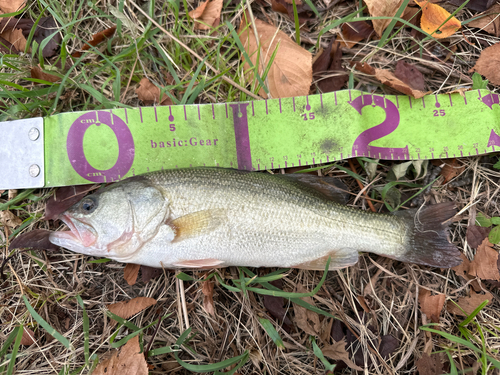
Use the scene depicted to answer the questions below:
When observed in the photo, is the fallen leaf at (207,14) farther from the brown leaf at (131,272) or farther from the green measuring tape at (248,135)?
the brown leaf at (131,272)

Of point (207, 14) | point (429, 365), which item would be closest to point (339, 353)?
point (429, 365)

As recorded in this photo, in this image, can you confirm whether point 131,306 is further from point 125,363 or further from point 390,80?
point 390,80

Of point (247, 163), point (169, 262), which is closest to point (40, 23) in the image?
point (247, 163)

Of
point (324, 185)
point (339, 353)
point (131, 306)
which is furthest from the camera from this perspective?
point (324, 185)

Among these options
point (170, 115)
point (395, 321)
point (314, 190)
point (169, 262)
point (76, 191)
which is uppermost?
point (170, 115)

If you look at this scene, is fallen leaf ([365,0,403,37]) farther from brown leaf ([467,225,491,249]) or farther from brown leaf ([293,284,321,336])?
brown leaf ([293,284,321,336])

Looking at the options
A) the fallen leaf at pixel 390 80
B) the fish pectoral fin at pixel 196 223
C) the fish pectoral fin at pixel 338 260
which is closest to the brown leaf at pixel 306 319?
the fish pectoral fin at pixel 338 260

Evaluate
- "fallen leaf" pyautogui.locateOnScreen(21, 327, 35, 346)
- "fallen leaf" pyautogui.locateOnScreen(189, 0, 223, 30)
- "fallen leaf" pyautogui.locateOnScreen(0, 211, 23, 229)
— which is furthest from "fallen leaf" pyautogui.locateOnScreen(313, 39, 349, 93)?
"fallen leaf" pyautogui.locateOnScreen(21, 327, 35, 346)

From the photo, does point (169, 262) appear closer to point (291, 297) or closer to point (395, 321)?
point (291, 297)
